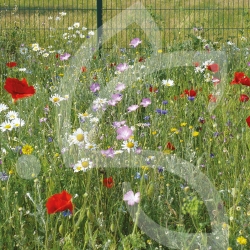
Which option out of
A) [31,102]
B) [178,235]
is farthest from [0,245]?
[31,102]

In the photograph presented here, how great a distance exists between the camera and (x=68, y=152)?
2.53 m

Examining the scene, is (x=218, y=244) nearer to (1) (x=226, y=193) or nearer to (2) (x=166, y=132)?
(1) (x=226, y=193)

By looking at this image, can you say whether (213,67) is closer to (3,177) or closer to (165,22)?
(3,177)

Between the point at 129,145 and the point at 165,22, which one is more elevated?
the point at 129,145

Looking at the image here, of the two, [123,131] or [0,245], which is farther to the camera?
[123,131]

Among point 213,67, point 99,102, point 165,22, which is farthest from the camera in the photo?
point 165,22

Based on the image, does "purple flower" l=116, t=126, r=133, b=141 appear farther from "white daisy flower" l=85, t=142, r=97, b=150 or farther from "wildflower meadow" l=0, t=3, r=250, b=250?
"white daisy flower" l=85, t=142, r=97, b=150

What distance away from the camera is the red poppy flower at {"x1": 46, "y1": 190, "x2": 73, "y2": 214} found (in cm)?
166

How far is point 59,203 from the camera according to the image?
5.54 ft

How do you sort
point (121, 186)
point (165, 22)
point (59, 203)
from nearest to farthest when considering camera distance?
point (59, 203) < point (121, 186) < point (165, 22)

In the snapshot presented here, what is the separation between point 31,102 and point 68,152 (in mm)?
1395

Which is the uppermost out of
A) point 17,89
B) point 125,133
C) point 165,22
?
point 17,89

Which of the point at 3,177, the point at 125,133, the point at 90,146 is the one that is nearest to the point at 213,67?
the point at 125,133

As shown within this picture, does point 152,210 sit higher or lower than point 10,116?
lower
